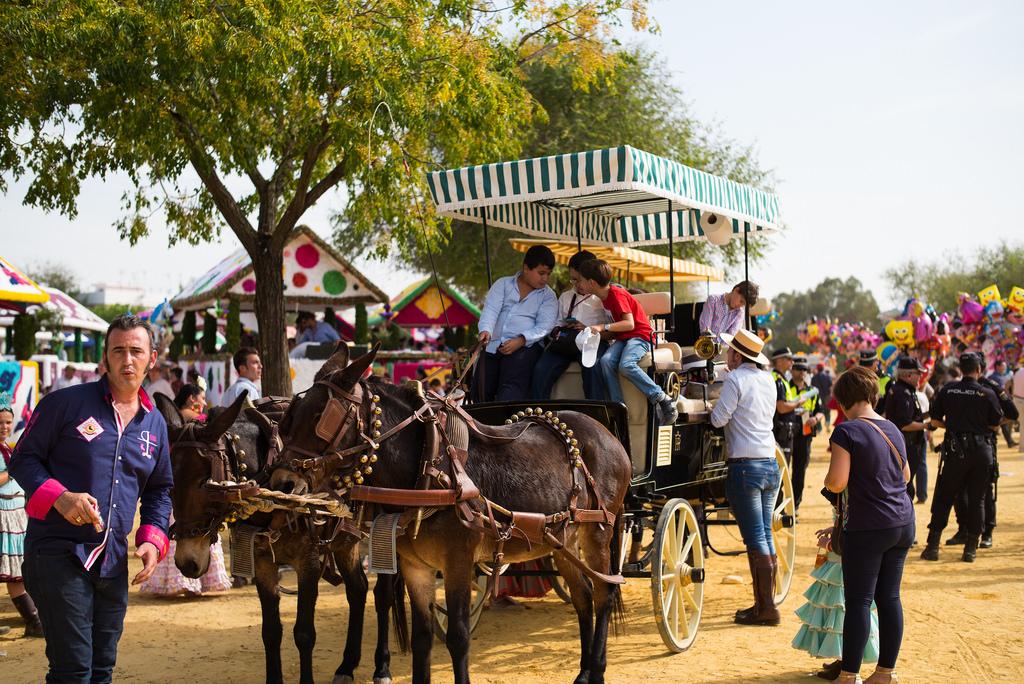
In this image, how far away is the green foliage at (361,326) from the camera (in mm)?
19470

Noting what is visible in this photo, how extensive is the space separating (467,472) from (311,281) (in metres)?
14.9

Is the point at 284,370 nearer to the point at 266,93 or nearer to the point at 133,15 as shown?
the point at 266,93

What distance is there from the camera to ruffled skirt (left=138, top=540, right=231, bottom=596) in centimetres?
890

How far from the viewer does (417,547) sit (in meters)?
5.28

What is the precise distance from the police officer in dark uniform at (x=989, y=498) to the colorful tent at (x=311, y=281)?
11.9m

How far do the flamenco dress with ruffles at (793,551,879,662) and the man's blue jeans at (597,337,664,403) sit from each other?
5.11 ft

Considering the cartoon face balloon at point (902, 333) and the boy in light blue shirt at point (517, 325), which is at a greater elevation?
the cartoon face balloon at point (902, 333)

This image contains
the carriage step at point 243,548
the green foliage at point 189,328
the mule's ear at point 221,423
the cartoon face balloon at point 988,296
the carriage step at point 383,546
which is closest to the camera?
the carriage step at point 383,546

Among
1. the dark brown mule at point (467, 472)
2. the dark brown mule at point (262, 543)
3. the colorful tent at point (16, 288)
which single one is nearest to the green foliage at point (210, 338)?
the colorful tent at point (16, 288)

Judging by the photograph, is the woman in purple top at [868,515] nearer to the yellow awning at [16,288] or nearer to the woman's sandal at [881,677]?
the woman's sandal at [881,677]

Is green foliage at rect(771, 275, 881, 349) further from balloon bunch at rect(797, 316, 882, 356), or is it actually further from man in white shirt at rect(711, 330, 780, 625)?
man in white shirt at rect(711, 330, 780, 625)

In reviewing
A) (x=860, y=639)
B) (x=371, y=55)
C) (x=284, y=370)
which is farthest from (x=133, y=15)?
(x=860, y=639)

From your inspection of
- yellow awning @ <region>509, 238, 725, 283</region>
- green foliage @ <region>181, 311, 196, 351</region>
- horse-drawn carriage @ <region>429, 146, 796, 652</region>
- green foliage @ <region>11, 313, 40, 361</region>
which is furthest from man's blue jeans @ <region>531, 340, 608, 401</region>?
green foliage @ <region>181, 311, 196, 351</region>

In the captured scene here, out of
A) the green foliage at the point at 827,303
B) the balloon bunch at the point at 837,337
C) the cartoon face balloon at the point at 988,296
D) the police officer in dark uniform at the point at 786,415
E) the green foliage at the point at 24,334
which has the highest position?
the green foliage at the point at 827,303
